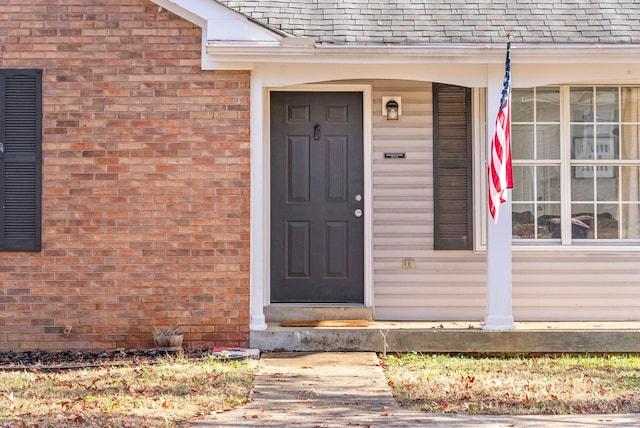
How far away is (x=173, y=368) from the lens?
7.52 metres

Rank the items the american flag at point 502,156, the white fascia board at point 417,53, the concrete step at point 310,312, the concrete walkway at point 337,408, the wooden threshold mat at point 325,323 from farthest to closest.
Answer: the concrete step at point 310,312
the wooden threshold mat at point 325,323
the white fascia board at point 417,53
the american flag at point 502,156
the concrete walkway at point 337,408

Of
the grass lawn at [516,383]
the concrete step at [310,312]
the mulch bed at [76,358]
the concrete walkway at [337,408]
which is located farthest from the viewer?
the concrete step at [310,312]

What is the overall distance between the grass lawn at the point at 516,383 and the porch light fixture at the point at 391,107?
2.69 m

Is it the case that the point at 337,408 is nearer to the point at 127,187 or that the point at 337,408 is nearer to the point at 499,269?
the point at 499,269

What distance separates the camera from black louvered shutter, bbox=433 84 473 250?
9.38 metres

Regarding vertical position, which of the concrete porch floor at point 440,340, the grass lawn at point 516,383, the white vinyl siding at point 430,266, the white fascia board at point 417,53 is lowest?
the grass lawn at point 516,383

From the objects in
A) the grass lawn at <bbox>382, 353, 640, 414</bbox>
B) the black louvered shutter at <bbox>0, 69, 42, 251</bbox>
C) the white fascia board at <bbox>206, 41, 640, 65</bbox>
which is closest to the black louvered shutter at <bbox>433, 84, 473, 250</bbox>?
the white fascia board at <bbox>206, 41, 640, 65</bbox>

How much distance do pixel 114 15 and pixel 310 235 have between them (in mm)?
3106

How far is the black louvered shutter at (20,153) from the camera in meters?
8.47

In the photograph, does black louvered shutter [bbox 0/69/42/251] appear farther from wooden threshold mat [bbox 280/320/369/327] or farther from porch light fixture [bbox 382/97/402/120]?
porch light fixture [bbox 382/97/402/120]

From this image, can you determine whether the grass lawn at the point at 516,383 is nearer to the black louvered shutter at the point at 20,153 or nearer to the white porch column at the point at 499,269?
the white porch column at the point at 499,269

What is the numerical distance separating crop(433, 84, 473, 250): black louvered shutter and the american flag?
1286mm

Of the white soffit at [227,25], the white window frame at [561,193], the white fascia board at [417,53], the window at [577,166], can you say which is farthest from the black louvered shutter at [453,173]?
the white soffit at [227,25]

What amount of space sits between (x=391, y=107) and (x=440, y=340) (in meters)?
2.66
